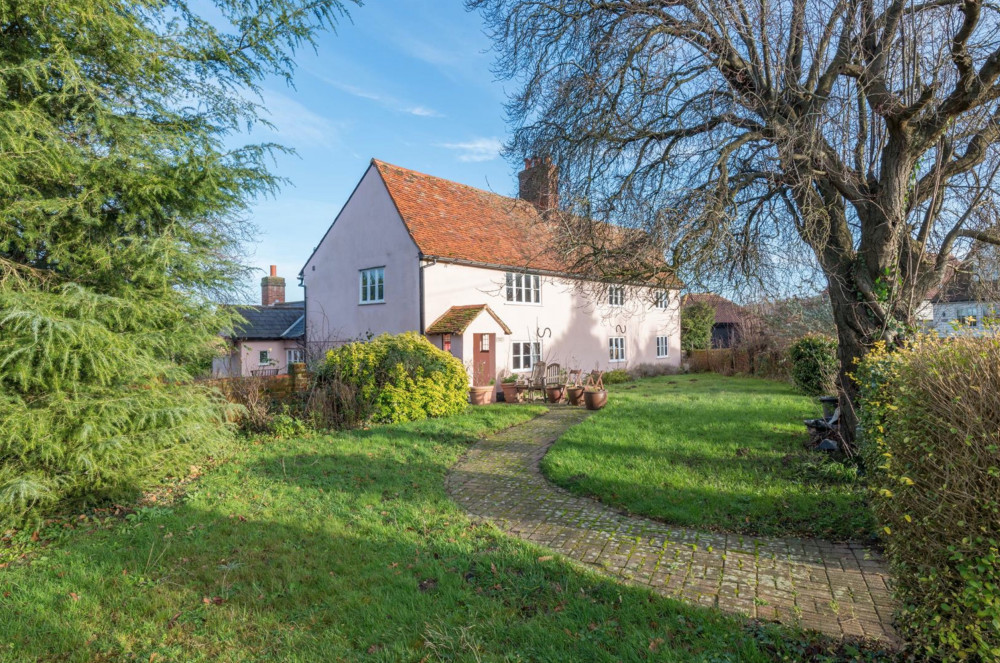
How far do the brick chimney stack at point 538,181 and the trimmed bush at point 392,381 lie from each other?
634cm

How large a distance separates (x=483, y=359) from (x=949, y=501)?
14.7 metres

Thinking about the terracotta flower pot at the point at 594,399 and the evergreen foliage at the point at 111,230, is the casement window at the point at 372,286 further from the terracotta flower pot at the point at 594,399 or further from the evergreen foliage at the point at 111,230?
the evergreen foliage at the point at 111,230

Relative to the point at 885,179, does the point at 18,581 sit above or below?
below

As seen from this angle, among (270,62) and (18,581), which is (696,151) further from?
(18,581)

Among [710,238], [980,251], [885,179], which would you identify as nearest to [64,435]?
[710,238]

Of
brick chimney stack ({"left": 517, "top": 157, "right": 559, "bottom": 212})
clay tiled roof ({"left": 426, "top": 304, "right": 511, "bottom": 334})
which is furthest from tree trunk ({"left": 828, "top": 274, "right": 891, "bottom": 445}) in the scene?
clay tiled roof ({"left": 426, "top": 304, "right": 511, "bottom": 334})

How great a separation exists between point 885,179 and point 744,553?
227 inches

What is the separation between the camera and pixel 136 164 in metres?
6.99

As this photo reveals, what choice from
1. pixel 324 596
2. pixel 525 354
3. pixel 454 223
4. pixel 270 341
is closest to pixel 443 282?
pixel 454 223

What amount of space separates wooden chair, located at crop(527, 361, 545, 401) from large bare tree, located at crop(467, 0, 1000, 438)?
9.86 m

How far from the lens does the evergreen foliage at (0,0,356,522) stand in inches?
232

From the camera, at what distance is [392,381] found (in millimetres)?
13062

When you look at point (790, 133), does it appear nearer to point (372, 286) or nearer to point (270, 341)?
point (372, 286)

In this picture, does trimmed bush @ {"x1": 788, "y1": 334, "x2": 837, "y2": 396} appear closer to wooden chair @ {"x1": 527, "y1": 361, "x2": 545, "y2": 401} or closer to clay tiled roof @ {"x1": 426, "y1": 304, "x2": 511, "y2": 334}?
wooden chair @ {"x1": 527, "y1": 361, "x2": 545, "y2": 401}
